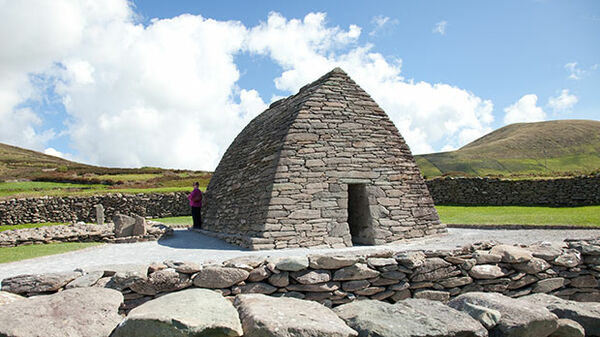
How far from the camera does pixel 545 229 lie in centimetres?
1328

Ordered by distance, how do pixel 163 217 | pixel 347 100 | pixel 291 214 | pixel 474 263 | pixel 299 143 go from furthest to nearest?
pixel 163 217 < pixel 347 100 < pixel 299 143 < pixel 291 214 < pixel 474 263

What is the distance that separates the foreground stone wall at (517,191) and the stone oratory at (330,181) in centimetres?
1620

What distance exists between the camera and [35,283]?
16.2ft

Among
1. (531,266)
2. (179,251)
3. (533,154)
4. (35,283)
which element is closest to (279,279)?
(35,283)

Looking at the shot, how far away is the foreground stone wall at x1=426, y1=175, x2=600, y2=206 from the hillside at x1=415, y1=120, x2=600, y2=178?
122 feet

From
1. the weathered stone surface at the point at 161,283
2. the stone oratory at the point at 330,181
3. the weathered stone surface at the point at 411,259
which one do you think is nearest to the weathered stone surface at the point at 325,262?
the weathered stone surface at the point at 411,259

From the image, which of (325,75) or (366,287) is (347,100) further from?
(366,287)

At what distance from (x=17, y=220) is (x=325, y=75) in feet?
75.1

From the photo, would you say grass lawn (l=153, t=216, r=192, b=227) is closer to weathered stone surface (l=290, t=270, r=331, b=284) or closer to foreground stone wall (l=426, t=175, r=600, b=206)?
weathered stone surface (l=290, t=270, r=331, b=284)

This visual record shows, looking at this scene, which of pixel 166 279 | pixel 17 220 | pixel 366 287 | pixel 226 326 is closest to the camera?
pixel 226 326

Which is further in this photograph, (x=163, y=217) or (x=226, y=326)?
(x=163, y=217)

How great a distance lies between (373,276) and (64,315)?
4.20 meters

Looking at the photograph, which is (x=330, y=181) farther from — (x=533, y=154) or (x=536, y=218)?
(x=533, y=154)

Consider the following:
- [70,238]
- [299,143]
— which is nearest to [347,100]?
[299,143]
